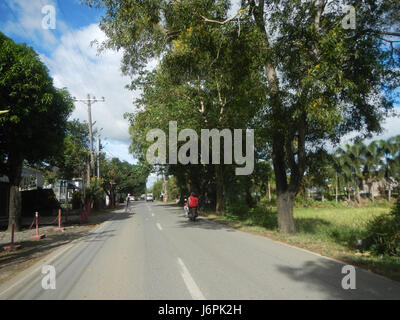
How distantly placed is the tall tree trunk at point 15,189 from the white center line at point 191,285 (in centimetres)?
1205

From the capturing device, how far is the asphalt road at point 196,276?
488cm

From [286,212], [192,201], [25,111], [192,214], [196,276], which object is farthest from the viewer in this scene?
[192,214]

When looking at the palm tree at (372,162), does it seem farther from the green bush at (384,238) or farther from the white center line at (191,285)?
the white center line at (191,285)

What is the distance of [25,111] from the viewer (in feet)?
42.3

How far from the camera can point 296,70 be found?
954cm

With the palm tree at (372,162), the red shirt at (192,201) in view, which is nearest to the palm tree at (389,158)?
the palm tree at (372,162)

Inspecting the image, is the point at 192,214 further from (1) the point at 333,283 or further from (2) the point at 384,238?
(1) the point at 333,283

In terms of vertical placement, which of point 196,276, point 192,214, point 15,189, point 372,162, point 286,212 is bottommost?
point 192,214

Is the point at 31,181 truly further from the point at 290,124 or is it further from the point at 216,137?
the point at 290,124

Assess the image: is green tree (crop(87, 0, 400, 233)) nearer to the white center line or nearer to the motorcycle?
the white center line

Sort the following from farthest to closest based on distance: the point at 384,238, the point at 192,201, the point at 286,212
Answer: the point at 192,201 → the point at 286,212 → the point at 384,238

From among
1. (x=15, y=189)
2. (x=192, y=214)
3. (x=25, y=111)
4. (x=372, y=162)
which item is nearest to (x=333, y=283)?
(x=25, y=111)

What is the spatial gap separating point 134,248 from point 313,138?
850cm

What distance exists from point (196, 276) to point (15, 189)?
42.8 feet
